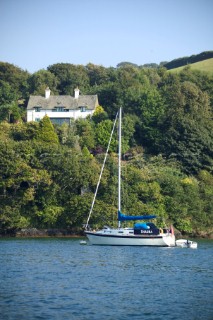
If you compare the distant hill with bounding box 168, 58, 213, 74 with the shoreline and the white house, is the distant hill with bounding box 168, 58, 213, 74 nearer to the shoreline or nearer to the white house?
the white house

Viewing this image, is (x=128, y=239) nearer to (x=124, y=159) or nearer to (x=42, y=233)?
(x=42, y=233)

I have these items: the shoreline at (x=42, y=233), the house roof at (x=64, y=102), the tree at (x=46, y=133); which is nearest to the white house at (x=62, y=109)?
the house roof at (x=64, y=102)

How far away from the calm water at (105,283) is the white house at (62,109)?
56.7 metres

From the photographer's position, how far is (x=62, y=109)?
12288 centimetres

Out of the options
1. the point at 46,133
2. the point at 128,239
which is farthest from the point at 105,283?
the point at 46,133

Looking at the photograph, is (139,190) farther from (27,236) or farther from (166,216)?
(27,236)

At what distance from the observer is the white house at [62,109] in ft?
402

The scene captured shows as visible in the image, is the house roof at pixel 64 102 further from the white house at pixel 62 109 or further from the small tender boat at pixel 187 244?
the small tender boat at pixel 187 244

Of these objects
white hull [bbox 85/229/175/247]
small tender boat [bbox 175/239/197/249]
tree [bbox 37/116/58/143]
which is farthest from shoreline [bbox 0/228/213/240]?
tree [bbox 37/116/58/143]

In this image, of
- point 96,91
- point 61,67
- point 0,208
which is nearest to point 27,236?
point 0,208

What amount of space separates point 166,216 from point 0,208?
64.8 ft

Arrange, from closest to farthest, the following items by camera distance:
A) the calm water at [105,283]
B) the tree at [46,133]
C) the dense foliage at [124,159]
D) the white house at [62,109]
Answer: the calm water at [105,283], the dense foliage at [124,159], the tree at [46,133], the white house at [62,109]

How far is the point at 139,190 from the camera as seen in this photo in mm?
89125

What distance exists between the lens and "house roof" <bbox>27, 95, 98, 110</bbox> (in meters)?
123
